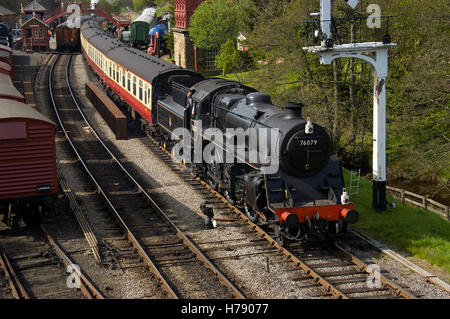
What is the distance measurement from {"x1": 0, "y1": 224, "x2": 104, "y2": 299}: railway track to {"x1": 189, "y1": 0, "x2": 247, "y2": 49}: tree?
28.3 meters

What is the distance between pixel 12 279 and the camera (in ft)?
36.3

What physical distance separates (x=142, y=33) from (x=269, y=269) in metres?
58.1

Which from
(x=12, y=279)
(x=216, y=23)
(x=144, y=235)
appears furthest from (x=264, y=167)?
(x=216, y=23)

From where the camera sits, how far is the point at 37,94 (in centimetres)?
3703

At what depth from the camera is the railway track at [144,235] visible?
36.2 feet

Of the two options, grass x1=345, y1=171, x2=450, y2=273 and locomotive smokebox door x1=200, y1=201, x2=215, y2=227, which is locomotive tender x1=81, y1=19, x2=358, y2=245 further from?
grass x1=345, y1=171, x2=450, y2=273

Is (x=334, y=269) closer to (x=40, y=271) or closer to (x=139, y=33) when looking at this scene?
(x=40, y=271)

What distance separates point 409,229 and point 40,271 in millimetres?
9344

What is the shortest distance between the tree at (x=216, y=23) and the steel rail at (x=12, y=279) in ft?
98.4

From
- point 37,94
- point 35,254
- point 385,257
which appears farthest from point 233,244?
point 37,94

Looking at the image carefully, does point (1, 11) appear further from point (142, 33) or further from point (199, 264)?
point (199, 264)

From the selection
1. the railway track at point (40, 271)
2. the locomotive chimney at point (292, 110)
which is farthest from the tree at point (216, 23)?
the railway track at point (40, 271)
